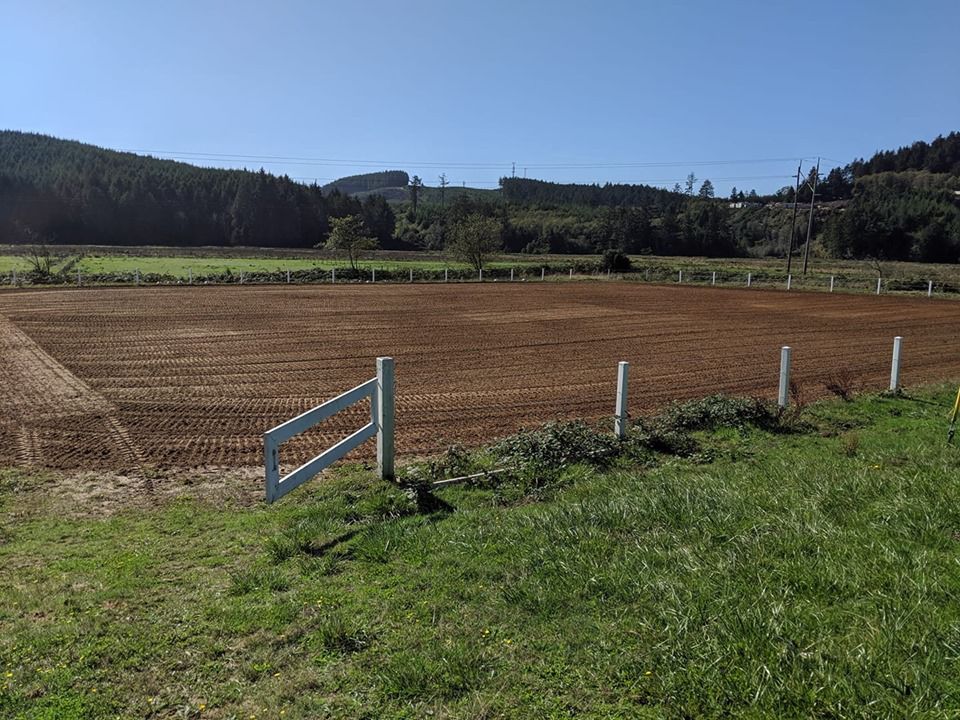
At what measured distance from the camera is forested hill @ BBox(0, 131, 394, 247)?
447 ft

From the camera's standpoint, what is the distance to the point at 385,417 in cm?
810

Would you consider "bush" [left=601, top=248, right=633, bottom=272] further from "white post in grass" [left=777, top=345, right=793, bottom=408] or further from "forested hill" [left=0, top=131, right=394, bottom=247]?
"forested hill" [left=0, top=131, right=394, bottom=247]

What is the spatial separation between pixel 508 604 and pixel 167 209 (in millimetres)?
158162

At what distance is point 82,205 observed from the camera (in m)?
139

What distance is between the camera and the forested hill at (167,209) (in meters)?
136

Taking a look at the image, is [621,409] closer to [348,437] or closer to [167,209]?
[348,437]

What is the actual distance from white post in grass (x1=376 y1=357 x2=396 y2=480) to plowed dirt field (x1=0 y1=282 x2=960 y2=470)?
1.95 meters

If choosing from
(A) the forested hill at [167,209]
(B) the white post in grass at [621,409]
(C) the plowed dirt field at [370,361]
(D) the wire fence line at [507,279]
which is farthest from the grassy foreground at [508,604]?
(A) the forested hill at [167,209]

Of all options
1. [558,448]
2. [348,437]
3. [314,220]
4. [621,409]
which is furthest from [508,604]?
[314,220]

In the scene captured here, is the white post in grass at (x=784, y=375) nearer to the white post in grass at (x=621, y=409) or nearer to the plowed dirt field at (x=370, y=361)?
the plowed dirt field at (x=370, y=361)

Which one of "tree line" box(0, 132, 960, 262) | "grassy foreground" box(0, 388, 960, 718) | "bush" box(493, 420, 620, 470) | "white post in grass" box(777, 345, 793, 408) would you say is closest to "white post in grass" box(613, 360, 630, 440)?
"bush" box(493, 420, 620, 470)

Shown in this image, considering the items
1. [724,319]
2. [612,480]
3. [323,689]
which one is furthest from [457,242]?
[323,689]

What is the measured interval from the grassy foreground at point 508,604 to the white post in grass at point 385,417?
733mm

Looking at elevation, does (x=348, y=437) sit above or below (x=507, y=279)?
below
